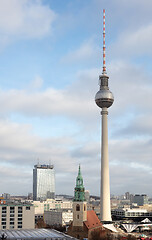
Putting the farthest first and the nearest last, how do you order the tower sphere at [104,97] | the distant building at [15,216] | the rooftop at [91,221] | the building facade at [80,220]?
the tower sphere at [104,97]
the rooftop at [91,221]
the distant building at [15,216]
the building facade at [80,220]

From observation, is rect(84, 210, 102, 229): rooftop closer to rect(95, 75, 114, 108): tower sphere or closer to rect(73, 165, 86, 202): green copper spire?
rect(73, 165, 86, 202): green copper spire

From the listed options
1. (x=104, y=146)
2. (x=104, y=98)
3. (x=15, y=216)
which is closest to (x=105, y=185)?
(x=104, y=146)

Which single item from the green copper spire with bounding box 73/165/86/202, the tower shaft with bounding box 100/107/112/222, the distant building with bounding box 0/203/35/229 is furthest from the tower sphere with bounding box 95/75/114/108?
the distant building with bounding box 0/203/35/229

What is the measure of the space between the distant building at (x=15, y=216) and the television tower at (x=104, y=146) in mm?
61701

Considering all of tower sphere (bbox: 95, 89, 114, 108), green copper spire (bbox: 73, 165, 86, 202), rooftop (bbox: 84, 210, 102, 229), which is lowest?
rooftop (bbox: 84, 210, 102, 229)

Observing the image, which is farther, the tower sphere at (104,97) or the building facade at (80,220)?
the tower sphere at (104,97)

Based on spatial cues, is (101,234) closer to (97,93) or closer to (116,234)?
(116,234)

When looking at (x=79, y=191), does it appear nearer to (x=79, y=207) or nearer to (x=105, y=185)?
(x=79, y=207)

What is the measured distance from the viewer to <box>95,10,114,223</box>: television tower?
181250 mm

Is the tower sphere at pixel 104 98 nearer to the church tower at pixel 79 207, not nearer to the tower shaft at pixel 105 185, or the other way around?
the tower shaft at pixel 105 185

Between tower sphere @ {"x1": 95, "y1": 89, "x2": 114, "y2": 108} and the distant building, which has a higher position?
tower sphere @ {"x1": 95, "y1": 89, "x2": 114, "y2": 108}

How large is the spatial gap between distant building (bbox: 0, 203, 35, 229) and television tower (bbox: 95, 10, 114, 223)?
2429 inches

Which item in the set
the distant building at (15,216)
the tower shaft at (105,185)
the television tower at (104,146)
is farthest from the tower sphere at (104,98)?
the distant building at (15,216)

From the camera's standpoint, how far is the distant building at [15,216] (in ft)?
395
